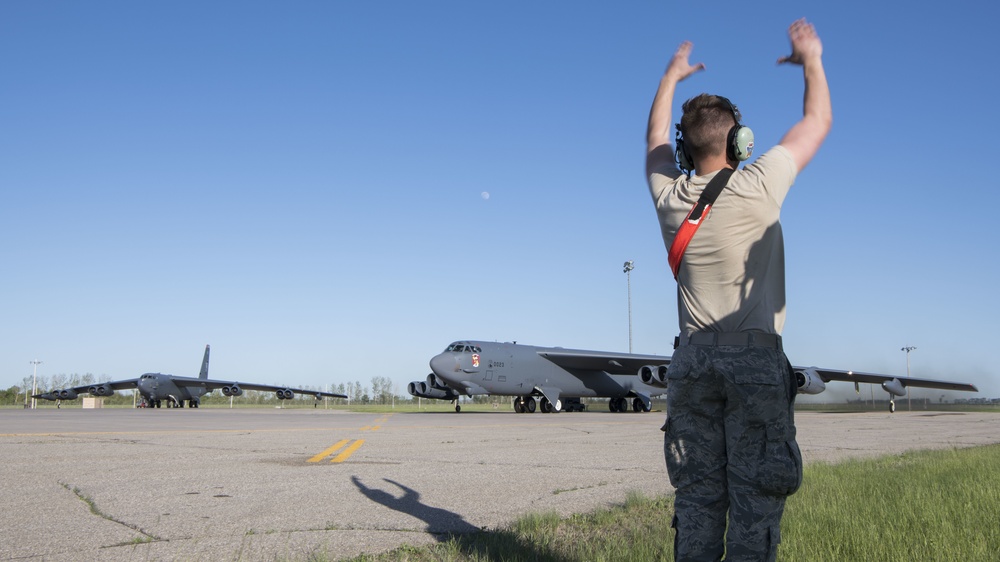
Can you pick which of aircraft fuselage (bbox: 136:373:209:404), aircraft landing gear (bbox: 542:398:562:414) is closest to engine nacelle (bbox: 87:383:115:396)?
aircraft fuselage (bbox: 136:373:209:404)

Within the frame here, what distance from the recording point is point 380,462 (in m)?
8.62

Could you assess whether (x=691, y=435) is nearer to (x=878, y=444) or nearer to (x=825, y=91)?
(x=825, y=91)

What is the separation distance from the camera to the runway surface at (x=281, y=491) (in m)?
4.22

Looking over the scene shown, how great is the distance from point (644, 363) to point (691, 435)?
1304 inches

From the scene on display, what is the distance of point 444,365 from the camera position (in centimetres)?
3019

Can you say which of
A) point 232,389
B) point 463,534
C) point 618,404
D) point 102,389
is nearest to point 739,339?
point 463,534

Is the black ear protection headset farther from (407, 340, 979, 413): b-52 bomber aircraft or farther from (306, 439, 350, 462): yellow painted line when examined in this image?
(407, 340, 979, 413): b-52 bomber aircraft

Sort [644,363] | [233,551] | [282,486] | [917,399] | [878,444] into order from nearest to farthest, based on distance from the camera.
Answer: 1. [233,551]
2. [282,486]
3. [878,444]
4. [644,363]
5. [917,399]

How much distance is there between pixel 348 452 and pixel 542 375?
942 inches

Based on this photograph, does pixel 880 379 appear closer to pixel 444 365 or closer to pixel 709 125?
pixel 444 365

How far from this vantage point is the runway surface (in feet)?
13.9

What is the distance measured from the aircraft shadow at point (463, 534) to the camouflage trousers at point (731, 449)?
154cm

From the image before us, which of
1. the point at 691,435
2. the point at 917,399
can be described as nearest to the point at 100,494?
the point at 691,435

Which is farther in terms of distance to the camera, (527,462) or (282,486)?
(527,462)
